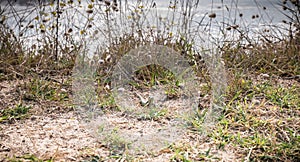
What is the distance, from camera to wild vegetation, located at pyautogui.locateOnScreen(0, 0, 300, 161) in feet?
5.49

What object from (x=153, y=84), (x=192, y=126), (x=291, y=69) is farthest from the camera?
(x=291, y=69)

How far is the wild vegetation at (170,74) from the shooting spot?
1673mm

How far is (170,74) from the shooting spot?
2498 millimetres

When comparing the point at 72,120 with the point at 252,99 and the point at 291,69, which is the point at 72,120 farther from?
the point at 291,69

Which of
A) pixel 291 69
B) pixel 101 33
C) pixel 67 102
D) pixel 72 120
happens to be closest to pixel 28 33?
pixel 101 33

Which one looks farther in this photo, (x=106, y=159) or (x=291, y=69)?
(x=291, y=69)

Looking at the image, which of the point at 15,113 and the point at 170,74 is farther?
the point at 170,74

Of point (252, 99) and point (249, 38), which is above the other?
point (249, 38)

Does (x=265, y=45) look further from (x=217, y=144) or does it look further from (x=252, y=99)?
(x=217, y=144)

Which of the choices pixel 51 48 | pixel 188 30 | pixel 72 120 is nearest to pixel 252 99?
→ pixel 188 30

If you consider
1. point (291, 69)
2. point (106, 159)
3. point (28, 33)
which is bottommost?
point (106, 159)

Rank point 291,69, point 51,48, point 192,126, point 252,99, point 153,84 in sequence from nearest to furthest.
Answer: point 192,126 < point 252,99 < point 153,84 < point 291,69 < point 51,48

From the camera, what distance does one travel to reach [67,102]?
7.17 ft

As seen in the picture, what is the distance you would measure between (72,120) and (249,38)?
5.36 ft
